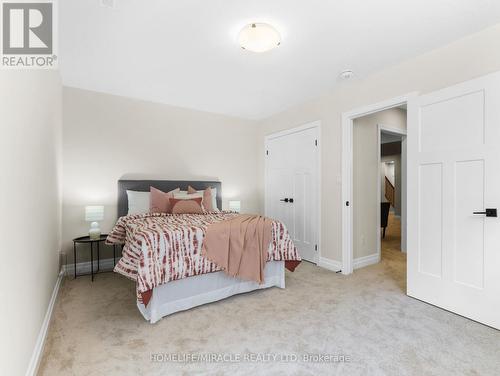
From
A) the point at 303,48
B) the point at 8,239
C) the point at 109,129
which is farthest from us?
the point at 109,129

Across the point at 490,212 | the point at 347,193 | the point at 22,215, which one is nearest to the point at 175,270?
the point at 22,215

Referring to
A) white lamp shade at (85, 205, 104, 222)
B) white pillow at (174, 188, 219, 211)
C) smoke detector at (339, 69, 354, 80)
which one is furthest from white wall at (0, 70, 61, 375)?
smoke detector at (339, 69, 354, 80)

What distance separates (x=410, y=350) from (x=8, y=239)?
2503 mm

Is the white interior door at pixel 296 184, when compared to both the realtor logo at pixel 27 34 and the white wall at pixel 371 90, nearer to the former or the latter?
the white wall at pixel 371 90

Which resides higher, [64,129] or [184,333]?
[64,129]

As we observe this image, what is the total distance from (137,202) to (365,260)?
11.1 feet

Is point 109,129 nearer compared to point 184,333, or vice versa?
point 184,333

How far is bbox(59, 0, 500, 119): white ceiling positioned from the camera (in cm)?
198

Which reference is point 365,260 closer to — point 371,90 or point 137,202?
point 371,90

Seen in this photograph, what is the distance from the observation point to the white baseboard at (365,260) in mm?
3719

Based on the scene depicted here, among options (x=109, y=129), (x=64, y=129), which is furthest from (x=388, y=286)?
(x=64, y=129)

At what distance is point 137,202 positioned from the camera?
12.2 ft

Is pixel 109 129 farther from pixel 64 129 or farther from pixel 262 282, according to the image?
pixel 262 282

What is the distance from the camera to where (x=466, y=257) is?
7.53ft
